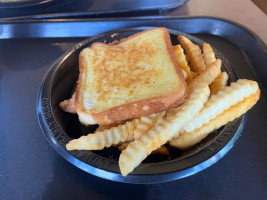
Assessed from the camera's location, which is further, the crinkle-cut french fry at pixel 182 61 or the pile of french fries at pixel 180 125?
the crinkle-cut french fry at pixel 182 61

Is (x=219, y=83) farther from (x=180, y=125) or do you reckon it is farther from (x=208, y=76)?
(x=180, y=125)

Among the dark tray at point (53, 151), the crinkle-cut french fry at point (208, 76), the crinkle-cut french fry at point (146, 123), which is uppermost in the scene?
the crinkle-cut french fry at point (208, 76)

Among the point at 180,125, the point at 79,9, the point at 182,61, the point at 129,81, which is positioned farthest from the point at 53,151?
the point at 79,9

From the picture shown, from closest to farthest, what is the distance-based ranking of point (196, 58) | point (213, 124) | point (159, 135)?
1. point (159, 135)
2. point (213, 124)
3. point (196, 58)

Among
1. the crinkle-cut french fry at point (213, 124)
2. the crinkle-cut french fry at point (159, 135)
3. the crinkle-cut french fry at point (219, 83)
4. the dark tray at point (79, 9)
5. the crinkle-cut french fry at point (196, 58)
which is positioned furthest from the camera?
the dark tray at point (79, 9)

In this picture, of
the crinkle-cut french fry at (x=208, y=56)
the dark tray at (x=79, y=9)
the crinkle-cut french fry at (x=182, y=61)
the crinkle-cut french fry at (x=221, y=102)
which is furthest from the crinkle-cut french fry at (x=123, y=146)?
the dark tray at (x=79, y=9)

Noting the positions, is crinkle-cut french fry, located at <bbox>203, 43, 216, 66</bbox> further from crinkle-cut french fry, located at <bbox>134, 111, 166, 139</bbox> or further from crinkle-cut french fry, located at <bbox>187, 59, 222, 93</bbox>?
crinkle-cut french fry, located at <bbox>134, 111, 166, 139</bbox>

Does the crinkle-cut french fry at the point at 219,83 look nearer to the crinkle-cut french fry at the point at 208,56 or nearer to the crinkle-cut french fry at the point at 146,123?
the crinkle-cut french fry at the point at 208,56
